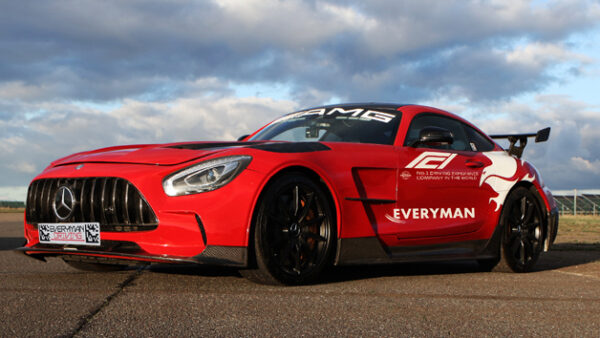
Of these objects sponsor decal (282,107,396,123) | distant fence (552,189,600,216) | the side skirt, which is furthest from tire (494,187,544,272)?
distant fence (552,189,600,216)

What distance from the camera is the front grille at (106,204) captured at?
430 centimetres

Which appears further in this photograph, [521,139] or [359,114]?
[521,139]

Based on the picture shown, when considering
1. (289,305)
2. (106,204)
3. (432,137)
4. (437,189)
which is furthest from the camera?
(437,189)

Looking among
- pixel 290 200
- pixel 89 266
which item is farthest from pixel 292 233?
pixel 89 266

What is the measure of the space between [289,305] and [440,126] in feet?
10.1

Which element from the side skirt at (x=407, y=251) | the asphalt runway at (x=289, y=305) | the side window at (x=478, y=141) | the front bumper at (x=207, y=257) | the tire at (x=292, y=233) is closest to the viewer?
the asphalt runway at (x=289, y=305)

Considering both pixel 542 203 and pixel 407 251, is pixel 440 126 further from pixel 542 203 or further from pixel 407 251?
pixel 407 251

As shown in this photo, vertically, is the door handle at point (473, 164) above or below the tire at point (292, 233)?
above

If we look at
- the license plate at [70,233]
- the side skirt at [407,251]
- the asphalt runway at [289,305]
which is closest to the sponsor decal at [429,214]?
the side skirt at [407,251]

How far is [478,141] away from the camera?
21.2ft

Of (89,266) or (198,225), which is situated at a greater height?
(198,225)

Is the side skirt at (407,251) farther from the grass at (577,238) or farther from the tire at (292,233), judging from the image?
the grass at (577,238)

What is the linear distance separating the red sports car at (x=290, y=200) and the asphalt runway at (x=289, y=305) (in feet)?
0.77

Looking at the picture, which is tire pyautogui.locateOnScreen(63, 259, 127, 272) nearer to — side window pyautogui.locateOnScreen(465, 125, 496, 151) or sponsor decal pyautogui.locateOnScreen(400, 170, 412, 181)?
sponsor decal pyautogui.locateOnScreen(400, 170, 412, 181)
